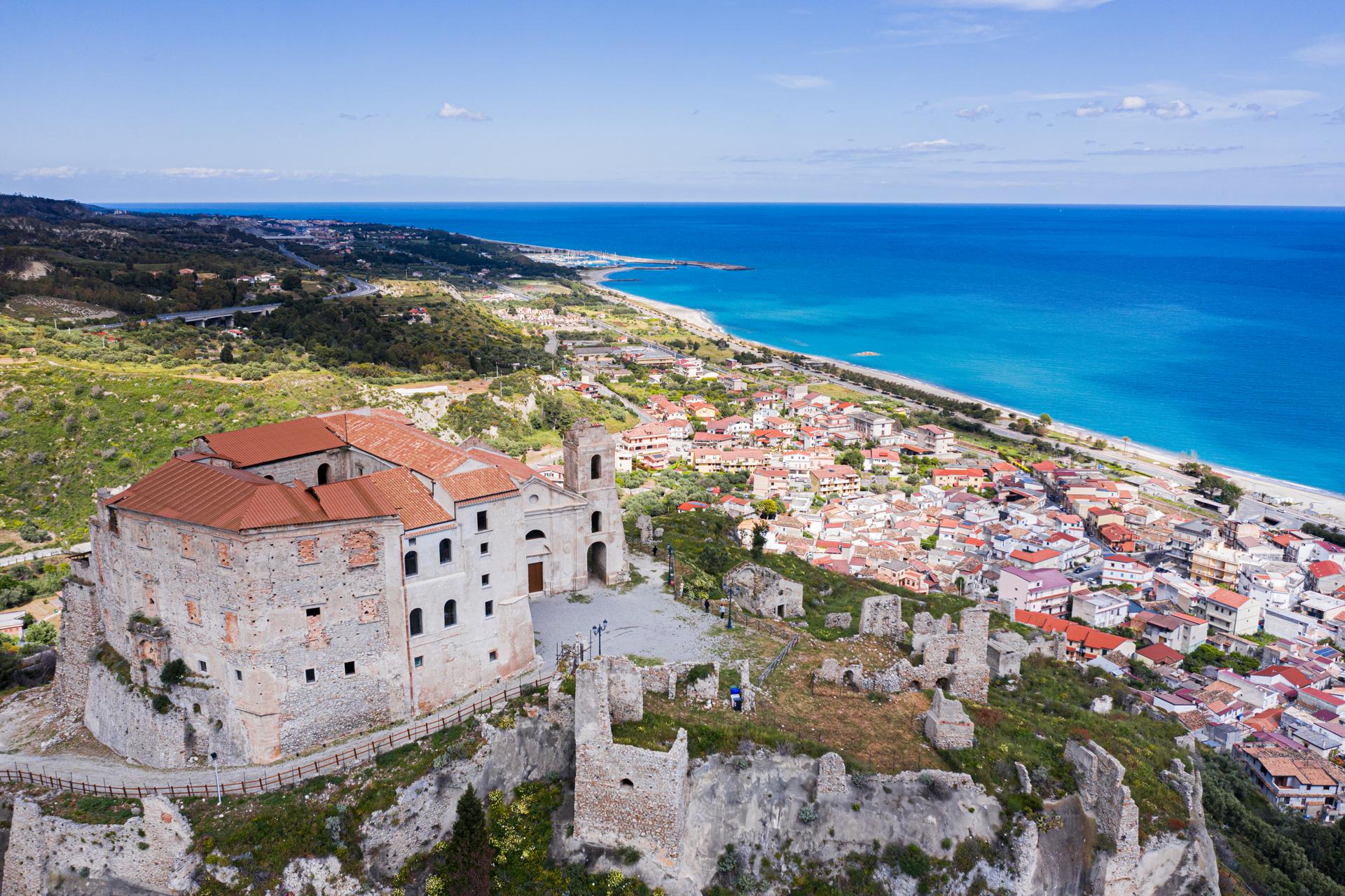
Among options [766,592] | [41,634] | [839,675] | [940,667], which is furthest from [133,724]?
[940,667]

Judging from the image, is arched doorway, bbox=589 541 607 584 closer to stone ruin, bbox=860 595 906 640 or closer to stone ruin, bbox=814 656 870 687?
stone ruin, bbox=814 656 870 687

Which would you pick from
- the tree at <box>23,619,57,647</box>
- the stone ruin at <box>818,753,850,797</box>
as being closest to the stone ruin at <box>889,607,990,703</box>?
the stone ruin at <box>818,753,850,797</box>

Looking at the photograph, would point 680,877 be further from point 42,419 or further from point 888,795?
point 42,419

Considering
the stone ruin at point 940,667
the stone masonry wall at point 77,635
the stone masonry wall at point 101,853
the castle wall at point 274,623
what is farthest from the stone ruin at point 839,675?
the stone masonry wall at point 77,635

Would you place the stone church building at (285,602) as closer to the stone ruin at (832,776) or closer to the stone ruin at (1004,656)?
the stone ruin at (832,776)

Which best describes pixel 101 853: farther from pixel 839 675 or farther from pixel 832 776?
pixel 839 675

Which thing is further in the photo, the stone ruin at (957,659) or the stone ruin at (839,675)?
the stone ruin at (957,659)

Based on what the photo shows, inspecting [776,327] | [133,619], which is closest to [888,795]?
[133,619]
